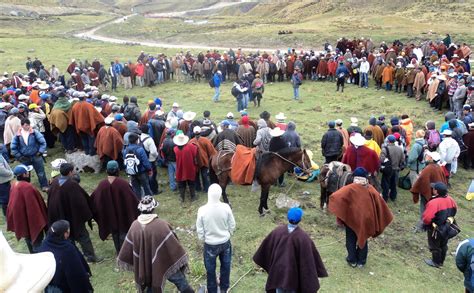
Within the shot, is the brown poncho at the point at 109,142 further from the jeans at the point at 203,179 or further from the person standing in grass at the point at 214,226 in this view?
the person standing in grass at the point at 214,226

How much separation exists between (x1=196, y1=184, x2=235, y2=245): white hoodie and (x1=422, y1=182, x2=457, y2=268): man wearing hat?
3.92m

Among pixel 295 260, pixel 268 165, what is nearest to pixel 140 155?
pixel 268 165

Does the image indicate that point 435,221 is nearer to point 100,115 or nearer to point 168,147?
point 168,147

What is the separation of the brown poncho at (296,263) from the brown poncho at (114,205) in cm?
332

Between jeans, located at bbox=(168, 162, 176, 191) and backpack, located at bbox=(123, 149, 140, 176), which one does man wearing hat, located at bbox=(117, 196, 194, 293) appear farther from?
jeans, located at bbox=(168, 162, 176, 191)

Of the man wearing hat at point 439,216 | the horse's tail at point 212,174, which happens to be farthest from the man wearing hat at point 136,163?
the man wearing hat at point 439,216

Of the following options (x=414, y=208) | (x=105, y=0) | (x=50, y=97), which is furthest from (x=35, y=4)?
(x=414, y=208)

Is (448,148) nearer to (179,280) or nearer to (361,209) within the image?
(361,209)

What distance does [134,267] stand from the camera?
623cm

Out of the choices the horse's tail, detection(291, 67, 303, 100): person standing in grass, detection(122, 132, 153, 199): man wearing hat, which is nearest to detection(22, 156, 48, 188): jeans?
detection(122, 132, 153, 199): man wearing hat

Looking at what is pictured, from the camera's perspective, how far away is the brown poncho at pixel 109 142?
11422 millimetres

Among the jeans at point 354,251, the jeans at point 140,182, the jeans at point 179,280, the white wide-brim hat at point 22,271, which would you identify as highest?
the white wide-brim hat at point 22,271

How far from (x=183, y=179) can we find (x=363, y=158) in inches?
181

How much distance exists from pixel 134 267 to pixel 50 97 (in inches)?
433
